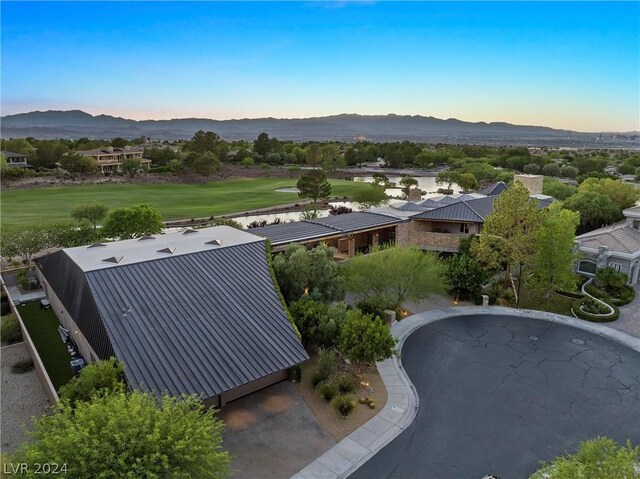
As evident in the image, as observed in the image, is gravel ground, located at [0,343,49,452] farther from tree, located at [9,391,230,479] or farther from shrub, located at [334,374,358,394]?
shrub, located at [334,374,358,394]

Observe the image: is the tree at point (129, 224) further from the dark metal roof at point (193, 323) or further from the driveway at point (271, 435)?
the driveway at point (271, 435)

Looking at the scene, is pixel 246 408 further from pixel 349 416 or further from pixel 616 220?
pixel 616 220

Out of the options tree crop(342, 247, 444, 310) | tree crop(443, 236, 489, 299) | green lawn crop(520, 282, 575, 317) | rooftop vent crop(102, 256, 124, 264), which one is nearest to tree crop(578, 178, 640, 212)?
green lawn crop(520, 282, 575, 317)

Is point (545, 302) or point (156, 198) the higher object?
point (156, 198)

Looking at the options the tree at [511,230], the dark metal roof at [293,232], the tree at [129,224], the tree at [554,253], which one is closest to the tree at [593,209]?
the tree at [554,253]

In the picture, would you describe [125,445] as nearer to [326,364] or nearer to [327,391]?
[327,391]

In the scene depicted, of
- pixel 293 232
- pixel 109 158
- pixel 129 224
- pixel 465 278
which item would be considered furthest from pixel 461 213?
pixel 109 158
